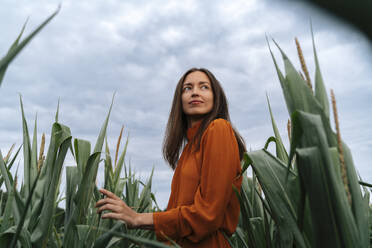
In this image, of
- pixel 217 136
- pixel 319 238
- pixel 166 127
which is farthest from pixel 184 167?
pixel 319 238

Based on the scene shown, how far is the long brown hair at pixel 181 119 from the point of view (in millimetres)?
1366

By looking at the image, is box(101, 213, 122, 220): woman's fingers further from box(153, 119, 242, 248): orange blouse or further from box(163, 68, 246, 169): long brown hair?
box(163, 68, 246, 169): long brown hair

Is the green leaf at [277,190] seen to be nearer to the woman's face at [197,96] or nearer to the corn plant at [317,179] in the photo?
the corn plant at [317,179]

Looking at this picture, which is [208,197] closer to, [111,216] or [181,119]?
[111,216]

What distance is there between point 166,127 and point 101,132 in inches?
30.1

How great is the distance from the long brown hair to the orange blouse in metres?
0.20

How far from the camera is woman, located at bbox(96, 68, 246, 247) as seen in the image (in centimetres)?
96

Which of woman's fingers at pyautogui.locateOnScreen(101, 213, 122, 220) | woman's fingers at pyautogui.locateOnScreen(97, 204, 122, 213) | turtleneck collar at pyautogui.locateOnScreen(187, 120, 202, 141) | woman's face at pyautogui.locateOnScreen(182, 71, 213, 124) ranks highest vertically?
woman's face at pyautogui.locateOnScreen(182, 71, 213, 124)

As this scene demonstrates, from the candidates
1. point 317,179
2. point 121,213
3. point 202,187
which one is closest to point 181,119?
point 202,187

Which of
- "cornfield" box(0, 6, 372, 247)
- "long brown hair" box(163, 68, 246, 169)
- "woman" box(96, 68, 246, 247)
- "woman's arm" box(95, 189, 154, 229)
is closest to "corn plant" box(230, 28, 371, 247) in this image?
"cornfield" box(0, 6, 372, 247)

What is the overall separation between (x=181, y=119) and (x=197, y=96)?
9.6 inches

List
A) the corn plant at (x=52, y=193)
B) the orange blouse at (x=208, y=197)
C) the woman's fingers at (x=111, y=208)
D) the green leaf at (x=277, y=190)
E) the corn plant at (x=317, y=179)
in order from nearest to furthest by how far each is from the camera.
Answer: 1. the corn plant at (x=317, y=179)
2. the green leaf at (x=277, y=190)
3. the corn plant at (x=52, y=193)
4. the woman's fingers at (x=111, y=208)
5. the orange blouse at (x=208, y=197)

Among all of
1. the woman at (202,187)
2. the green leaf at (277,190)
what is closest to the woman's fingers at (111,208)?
the woman at (202,187)

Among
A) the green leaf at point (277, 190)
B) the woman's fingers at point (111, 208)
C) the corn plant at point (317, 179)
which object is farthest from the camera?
the woman's fingers at point (111, 208)
